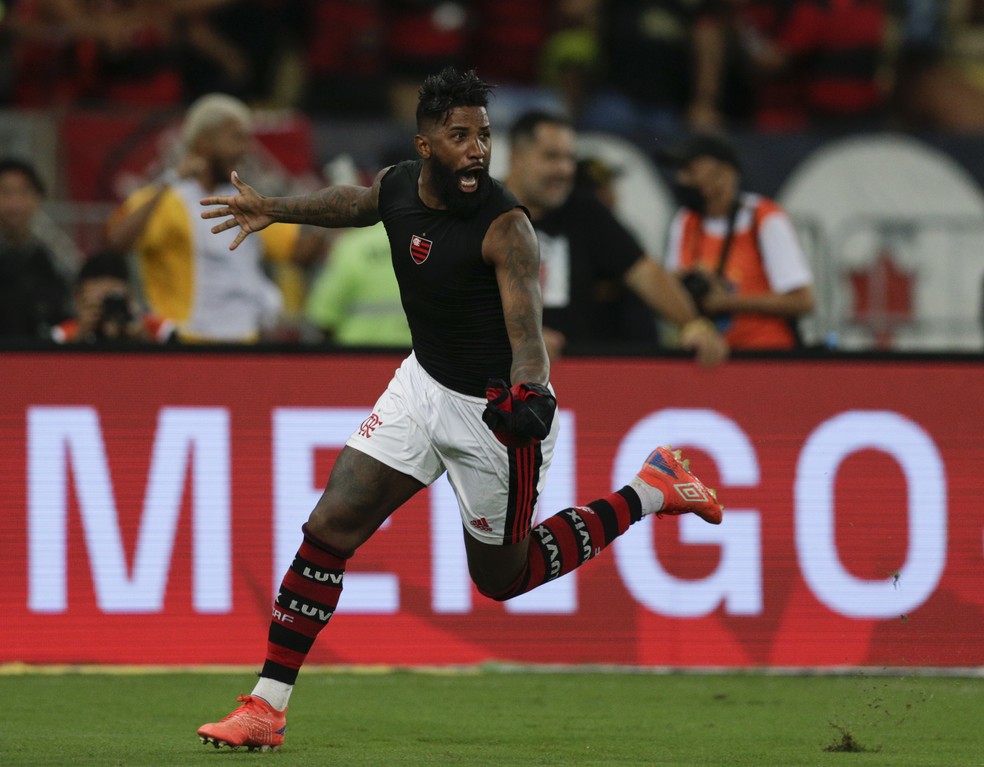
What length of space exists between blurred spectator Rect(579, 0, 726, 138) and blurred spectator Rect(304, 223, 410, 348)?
3755 millimetres

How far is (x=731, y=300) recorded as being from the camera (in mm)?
9180

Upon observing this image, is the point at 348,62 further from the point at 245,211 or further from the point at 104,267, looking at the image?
the point at 245,211

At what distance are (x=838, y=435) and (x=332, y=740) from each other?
3178 mm

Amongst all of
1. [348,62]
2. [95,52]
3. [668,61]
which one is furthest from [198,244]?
[668,61]

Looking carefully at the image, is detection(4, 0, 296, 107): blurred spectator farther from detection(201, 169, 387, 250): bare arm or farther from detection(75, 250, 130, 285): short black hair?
detection(201, 169, 387, 250): bare arm

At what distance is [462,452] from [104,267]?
341 cm

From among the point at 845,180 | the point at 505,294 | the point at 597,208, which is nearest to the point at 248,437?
the point at 597,208

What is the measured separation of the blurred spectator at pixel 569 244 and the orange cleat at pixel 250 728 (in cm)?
307

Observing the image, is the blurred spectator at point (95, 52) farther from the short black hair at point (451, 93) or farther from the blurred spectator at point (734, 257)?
the short black hair at point (451, 93)

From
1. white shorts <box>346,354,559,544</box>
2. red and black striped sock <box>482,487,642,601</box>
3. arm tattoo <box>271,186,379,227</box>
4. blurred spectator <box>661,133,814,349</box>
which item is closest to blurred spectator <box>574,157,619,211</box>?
blurred spectator <box>661,133,814,349</box>

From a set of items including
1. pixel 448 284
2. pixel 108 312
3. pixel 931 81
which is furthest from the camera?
pixel 931 81

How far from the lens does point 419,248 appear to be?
6199mm

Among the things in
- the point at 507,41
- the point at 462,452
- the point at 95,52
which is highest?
the point at 507,41

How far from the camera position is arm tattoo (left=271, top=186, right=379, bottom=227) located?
646 cm
